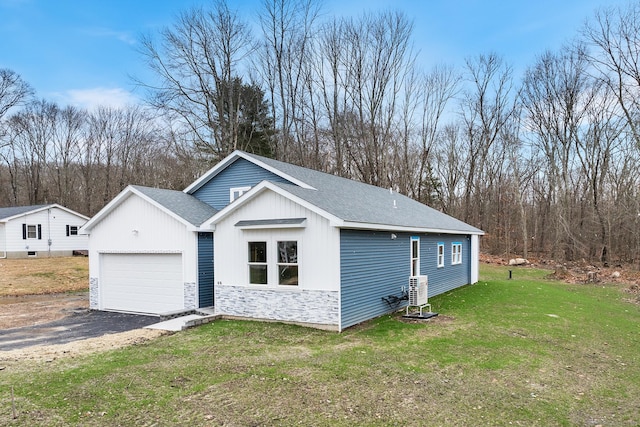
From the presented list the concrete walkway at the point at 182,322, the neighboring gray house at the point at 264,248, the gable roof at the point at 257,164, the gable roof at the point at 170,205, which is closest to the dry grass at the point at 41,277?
the neighboring gray house at the point at 264,248

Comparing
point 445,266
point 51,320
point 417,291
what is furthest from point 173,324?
point 445,266

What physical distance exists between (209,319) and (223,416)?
6235mm

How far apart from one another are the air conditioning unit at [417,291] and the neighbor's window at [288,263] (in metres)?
3.63

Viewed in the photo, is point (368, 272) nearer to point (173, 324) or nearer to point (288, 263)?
point (288, 263)

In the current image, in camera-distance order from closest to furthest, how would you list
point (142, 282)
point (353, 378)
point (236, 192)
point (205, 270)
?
point (353, 378) < point (205, 270) < point (142, 282) < point (236, 192)

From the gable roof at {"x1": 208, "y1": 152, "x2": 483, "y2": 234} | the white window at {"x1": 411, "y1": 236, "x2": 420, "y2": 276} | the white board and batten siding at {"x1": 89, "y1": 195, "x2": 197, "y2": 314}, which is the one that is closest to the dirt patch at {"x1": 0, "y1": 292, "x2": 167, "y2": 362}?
the white board and batten siding at {"x1": 89, "y1": 195, "x2": 197, "y2": 314}

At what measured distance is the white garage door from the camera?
1298cm

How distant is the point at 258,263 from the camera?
11117 millimetres

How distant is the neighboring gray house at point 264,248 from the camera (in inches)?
404

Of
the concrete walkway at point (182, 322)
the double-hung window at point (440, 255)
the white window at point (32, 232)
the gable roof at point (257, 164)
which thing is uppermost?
the gable roof at point (257, 164)

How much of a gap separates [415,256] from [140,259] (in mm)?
9119

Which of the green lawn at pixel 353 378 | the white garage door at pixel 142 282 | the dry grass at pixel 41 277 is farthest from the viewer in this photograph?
the dry grass at pixel 41 277

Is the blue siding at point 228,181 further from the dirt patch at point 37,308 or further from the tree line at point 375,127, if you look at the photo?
the tree line at point 375,127

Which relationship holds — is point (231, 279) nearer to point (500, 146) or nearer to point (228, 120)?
point (228, 120)
